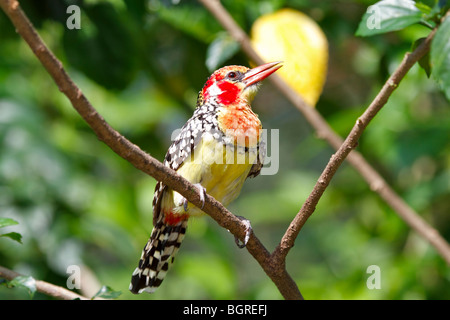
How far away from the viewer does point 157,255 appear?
2.47 metres

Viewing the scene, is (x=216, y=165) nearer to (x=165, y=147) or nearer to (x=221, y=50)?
(x=221, y=50)

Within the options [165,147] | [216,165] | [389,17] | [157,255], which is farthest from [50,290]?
[165,147]

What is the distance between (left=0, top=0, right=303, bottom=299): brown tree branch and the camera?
1.33m

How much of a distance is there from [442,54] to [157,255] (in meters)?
1.35

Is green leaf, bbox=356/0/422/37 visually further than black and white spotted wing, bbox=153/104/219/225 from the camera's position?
No

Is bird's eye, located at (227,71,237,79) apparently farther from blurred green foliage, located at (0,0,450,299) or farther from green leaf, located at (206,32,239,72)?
blurred green foliage, located at (0,0,450,299)

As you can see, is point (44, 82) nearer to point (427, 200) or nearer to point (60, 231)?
point (60, 231)

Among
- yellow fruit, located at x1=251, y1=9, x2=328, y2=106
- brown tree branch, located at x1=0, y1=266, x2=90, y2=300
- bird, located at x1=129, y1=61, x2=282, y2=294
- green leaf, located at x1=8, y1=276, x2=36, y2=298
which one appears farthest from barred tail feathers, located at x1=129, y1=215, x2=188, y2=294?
yellow fruit, located at x1=251, y1=9, x2=328, y2=106

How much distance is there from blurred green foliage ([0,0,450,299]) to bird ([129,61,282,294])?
0.40 meters

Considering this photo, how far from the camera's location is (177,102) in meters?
3.51

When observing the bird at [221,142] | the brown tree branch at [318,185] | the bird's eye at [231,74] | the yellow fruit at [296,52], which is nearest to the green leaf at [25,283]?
the bird at [221,142]
